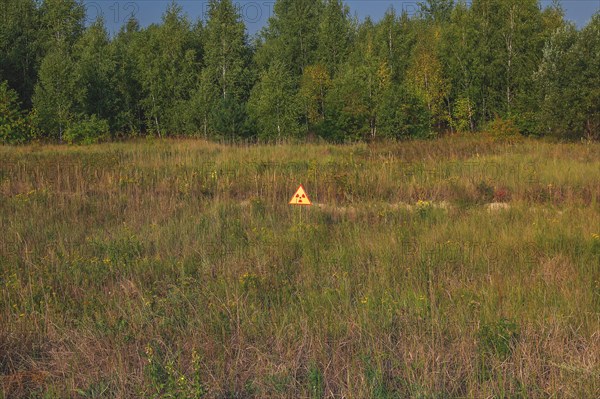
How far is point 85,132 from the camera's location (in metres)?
27.1

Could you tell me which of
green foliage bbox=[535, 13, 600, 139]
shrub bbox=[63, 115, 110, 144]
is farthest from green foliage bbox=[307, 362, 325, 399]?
shrub bbox=[63, 115, 110, 144]

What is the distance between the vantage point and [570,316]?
4023 mm

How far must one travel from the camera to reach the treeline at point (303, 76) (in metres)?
26.0

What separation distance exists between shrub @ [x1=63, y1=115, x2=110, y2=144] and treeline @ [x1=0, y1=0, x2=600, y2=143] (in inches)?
2.8

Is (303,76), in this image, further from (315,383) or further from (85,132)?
(315,383)

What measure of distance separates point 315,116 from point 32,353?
3198cm

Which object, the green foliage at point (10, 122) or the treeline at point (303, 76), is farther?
the treeline at point (303, 76)

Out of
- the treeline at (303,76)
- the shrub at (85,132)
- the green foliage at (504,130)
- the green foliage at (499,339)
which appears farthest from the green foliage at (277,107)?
the green foliage at (499,339)

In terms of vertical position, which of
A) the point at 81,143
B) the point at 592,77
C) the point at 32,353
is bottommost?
the point at 32,353

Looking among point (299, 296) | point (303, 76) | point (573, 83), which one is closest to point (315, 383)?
point (299, 296)

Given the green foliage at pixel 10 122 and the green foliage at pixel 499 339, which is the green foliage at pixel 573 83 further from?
the green foliage at pixel 10 122

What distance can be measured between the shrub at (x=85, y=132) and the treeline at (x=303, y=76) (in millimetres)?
72

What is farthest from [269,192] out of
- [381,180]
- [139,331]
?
[139,331]

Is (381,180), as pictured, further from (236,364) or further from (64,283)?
(236,364)
